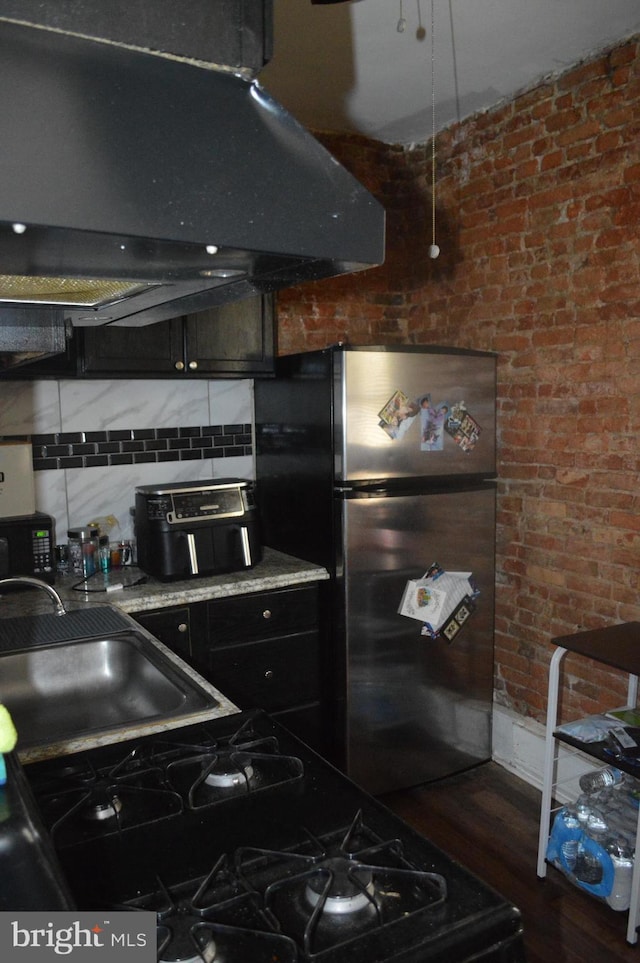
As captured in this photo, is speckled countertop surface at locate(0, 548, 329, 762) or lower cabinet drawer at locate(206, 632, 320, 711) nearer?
speckled countertop surface at locate(0, 548, 329, 762)

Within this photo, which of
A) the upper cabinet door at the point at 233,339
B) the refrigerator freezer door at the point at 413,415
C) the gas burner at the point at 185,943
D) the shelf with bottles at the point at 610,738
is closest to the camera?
the gas burner at the point at 185,943

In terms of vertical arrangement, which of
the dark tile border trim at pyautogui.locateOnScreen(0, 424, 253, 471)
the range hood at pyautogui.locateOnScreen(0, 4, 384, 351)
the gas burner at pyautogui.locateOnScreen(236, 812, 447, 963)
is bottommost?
the gas burner at pyautogui.locateOnScreen(236, 812, 447, 963)

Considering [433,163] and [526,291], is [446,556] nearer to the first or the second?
[526,291]

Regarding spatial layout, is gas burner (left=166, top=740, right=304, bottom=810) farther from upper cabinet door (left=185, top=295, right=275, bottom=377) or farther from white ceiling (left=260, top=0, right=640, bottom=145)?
white ceiling (left=260, top=0, right=640, bottom=145)

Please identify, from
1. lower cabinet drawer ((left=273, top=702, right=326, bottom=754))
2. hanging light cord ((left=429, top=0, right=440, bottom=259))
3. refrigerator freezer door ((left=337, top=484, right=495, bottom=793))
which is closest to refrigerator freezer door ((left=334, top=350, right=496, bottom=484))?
refrigerator freezer door ((left=337, top=484, right=495, bottom=793))

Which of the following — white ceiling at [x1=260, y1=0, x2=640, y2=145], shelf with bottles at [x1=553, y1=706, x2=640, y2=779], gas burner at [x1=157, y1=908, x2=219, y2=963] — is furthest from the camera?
white ceiling at [x1=260, y1=0, x2=640, y2=145]

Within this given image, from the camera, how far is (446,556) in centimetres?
289

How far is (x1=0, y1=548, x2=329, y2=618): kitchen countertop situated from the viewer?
2438mm

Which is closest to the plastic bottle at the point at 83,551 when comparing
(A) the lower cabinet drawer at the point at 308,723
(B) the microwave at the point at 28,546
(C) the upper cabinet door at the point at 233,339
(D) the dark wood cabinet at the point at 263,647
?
(B) the microwave at the point at 28,546

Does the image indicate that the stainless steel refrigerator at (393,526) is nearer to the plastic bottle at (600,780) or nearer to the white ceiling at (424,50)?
the plastic bottle at (600,780)

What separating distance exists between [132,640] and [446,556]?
1381 millimetres

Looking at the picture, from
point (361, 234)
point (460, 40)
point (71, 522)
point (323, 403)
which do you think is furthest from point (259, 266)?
point (71, 522)

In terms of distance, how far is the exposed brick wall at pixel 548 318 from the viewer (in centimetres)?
252

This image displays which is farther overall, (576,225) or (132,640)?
(576,225)
